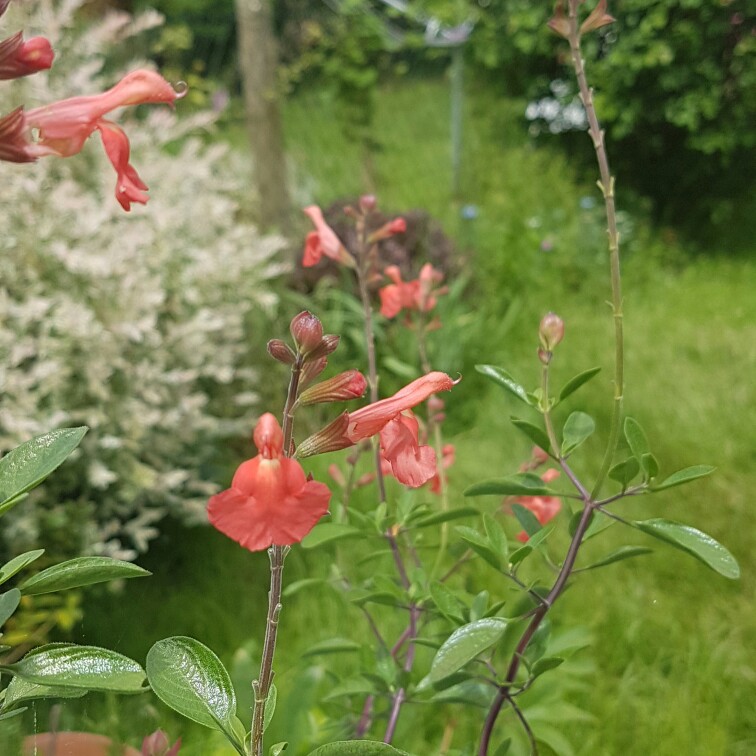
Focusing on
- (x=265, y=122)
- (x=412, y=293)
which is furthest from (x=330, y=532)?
(x=265, y=122)

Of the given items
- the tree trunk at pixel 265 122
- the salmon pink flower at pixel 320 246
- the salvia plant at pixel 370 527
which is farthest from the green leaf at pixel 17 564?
the tree trunk at pixel 265 122

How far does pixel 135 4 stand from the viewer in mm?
5473

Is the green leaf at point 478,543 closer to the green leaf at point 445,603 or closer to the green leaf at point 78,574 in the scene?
the green leaf at point 445,603

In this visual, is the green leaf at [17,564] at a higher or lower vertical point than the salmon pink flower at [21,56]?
lower

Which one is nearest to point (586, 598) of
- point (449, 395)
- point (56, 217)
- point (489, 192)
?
point (449, 395)

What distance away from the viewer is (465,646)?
550mm

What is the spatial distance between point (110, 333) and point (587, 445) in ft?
4.00

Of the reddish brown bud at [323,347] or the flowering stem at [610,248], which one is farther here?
the flowering stem at [610,248]

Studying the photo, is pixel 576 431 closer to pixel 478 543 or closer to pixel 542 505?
pixel 478 543

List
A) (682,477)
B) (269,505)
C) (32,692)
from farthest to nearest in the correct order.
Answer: (682,477)
(32,692)
(269,505)

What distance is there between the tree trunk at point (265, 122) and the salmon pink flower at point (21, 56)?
2.80 m

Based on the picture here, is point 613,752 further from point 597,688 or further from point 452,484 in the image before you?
point 452,484

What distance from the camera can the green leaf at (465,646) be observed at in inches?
20.9

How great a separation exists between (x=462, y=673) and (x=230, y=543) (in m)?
1.43
